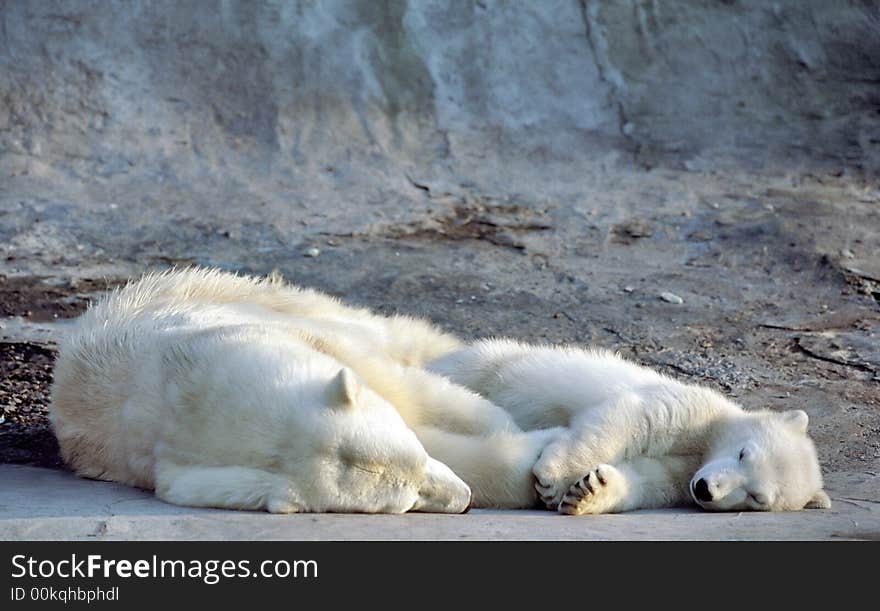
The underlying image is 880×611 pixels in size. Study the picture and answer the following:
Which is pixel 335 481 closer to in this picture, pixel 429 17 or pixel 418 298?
pixel 418 298

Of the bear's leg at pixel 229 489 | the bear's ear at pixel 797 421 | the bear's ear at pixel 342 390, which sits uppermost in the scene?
the bear's ear at pixel 342 390

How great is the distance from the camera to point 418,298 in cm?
624

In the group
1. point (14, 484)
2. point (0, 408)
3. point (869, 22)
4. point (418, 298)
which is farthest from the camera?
point (869, 22)

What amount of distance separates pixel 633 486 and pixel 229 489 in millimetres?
1146

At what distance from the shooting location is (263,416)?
3.20m

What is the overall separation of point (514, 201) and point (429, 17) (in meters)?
1.73

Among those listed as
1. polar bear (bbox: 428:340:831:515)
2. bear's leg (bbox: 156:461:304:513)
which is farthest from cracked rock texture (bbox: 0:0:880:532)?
bear's leg (bbox: 156:461:304:513)

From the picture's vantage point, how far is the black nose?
348 centimetres

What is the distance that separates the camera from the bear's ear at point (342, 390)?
3.11 metres

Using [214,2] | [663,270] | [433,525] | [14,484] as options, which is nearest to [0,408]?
[14,484]

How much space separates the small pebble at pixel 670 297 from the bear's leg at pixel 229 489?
346 cm

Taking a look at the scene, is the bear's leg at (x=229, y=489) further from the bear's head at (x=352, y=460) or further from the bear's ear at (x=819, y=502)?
the bear's ear at (x=819, y=502)

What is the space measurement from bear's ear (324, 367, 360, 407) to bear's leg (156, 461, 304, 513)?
23cm

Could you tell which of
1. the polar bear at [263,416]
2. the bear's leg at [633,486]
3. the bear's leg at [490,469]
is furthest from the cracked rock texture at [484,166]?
the bear's leg at [490,469]
